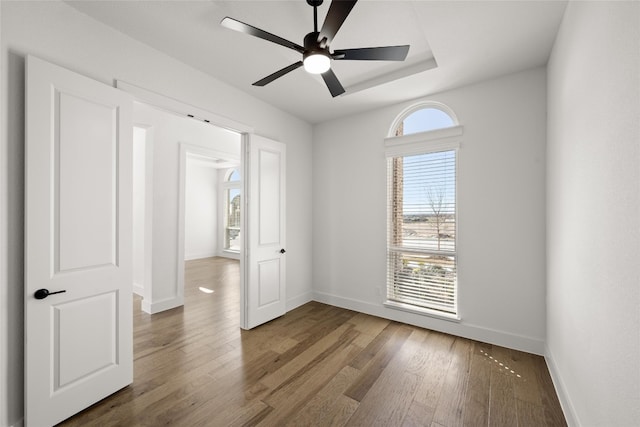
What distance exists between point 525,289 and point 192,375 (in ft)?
10.9

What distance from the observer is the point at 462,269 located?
10.1 feet

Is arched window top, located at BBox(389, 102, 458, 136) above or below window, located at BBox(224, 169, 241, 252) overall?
above

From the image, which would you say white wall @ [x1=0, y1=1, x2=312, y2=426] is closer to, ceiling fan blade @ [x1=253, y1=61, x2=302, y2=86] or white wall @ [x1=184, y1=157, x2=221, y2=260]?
ceiling fan blade @ [x1=253, y1=61, x2=302, y2=86]

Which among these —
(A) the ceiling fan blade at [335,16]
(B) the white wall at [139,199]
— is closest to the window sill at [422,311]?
(A) the ceiling fan blade at [335,16]

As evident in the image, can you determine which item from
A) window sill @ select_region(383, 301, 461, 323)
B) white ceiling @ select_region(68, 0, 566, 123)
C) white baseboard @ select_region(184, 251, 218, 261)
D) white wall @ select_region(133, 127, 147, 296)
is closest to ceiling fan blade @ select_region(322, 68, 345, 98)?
white ceiling @ select_region(68, 0, 566, 123)

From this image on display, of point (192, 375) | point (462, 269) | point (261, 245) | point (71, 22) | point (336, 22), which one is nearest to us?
point (336, 22)

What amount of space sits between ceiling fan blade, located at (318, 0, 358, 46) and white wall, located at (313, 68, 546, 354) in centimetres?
210

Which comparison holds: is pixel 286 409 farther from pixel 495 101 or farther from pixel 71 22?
pixel 495 101

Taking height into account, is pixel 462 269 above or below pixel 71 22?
below

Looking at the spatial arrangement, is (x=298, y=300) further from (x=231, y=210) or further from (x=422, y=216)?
(x=231, y=210)

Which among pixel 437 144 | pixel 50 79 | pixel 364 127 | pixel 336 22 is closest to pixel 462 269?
pixel 437 144

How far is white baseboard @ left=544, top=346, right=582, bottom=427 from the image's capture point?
1718 millimetres

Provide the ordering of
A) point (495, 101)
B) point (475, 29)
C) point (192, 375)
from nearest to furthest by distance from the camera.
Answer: point (475, 29) < point (192, 375) < point (495, 101)

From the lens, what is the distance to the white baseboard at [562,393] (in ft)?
5.64
